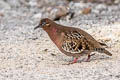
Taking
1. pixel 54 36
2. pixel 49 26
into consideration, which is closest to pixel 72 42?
pixel 54 36

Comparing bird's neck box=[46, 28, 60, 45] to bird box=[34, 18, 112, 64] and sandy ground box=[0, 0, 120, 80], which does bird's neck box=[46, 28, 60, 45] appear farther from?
sandy ground box=[0, 0, 120, 80]

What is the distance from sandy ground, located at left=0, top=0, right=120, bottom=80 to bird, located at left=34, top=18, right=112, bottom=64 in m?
0.24

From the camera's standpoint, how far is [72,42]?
9695mm

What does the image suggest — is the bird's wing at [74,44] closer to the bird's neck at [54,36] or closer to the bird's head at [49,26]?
the bird's neck at [54,36]

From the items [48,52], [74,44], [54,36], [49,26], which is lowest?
[48,52]

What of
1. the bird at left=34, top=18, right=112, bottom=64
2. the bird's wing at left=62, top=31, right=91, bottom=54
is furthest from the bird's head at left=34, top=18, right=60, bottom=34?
the bird's wing at left=62, top=31, right=91, bottom=54

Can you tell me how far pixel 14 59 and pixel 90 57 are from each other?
66.7 inches

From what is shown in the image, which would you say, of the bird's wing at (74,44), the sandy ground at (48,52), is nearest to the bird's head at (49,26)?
the bird's wing at (74,44)

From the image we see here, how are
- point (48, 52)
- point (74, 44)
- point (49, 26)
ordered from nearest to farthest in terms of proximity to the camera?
point (74, 44) → point (49, 26) → point (48, 52)

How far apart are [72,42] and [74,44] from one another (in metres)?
0.06

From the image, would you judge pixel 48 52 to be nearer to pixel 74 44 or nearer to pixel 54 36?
pixel 54 36

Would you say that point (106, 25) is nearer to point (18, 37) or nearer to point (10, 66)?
point (18, 37)

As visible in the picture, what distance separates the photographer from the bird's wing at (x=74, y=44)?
31.7ft

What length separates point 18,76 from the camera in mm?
8766
